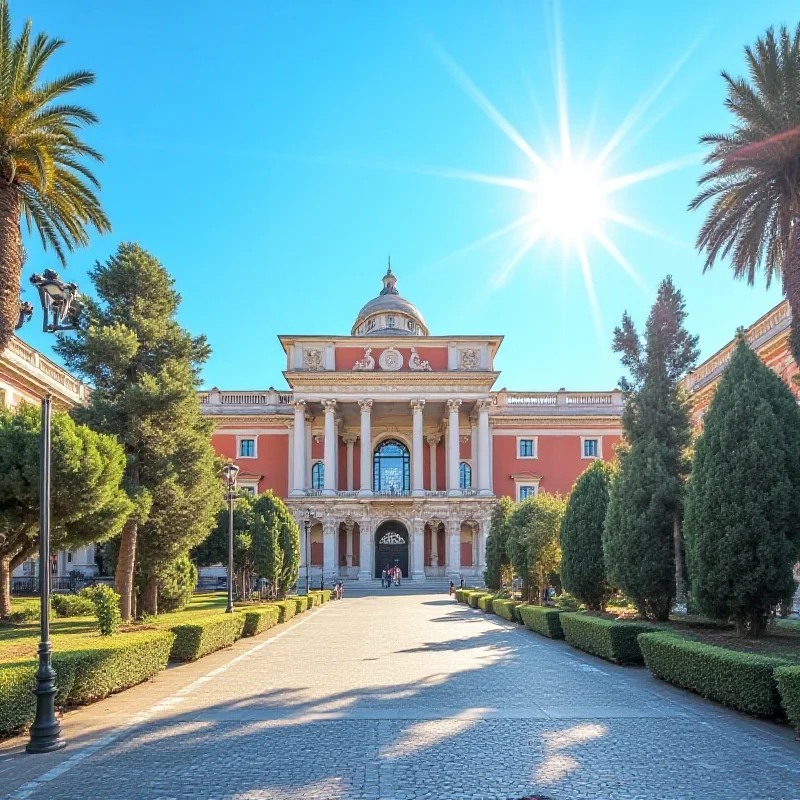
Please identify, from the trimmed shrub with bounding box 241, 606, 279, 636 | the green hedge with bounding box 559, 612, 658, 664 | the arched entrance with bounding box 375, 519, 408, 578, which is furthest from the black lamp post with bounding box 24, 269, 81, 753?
the arched entrance with bounding box 375, 519, 408, 578

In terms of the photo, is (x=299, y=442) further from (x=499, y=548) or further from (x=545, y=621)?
(x=545, y=621)

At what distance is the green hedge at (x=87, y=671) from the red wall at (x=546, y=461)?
44.2 meters

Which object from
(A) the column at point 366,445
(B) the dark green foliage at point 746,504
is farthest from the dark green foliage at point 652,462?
(A) the column at point 366,445

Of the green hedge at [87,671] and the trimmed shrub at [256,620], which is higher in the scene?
the green hedge at [87,671]

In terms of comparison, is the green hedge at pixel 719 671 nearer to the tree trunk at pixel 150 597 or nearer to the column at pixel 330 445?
the tree trunk at pixel 150 597

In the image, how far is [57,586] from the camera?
35312mm

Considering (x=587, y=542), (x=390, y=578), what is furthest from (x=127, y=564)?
(x=390, y=578)

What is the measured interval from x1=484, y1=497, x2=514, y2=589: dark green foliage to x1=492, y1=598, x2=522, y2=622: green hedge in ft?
16.6

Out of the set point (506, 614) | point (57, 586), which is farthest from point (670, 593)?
point (57, 586)

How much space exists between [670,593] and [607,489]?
149 inches

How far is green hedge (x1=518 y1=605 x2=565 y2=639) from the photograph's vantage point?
58.3ft

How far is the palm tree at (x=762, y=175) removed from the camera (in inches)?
619

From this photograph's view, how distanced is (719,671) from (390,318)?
57.9 metres

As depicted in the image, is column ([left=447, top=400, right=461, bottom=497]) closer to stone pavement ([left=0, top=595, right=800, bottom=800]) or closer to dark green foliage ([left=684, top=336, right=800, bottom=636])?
dark green foliage ([left=684, top=336, right=800, bottom=636])
